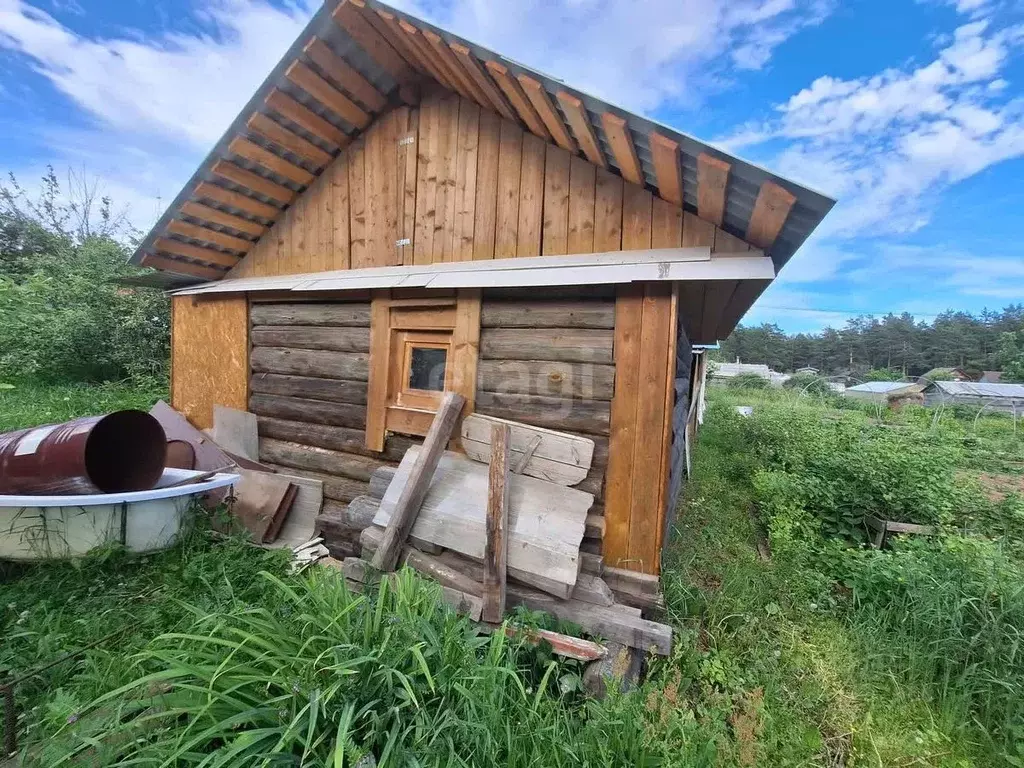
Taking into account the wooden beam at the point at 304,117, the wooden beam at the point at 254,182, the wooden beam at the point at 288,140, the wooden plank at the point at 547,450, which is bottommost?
the wooden plank at the point at 547,450

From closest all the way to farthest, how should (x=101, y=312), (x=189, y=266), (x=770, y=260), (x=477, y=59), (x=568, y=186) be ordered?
(x=770, y=260), (x=477, y=59), (x=568, y=186), (x=189, y=266), (x=101, y=312)

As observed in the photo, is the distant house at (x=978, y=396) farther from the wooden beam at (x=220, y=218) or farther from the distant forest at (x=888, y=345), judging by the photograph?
the distant forest at (x=888, y=345)

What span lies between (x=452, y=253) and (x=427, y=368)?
1.14m

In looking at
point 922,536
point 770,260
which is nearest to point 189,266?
point 770,260

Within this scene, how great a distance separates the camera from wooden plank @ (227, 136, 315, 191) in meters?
4.16

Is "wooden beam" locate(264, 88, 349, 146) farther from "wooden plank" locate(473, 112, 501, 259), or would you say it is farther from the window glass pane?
the window glass pane

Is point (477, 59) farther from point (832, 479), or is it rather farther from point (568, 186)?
point (832, 479)

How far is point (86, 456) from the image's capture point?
3553mm

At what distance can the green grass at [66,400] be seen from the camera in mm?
6804

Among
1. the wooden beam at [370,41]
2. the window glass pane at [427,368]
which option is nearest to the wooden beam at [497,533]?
the window glass pane at [427,368]

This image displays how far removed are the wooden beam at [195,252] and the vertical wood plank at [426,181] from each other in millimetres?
2817

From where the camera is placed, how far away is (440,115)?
409cm

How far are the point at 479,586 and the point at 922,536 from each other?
14.8ft

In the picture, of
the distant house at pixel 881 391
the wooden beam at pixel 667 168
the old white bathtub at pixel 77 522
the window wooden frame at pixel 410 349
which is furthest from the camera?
the distant house at pixel 881 391
